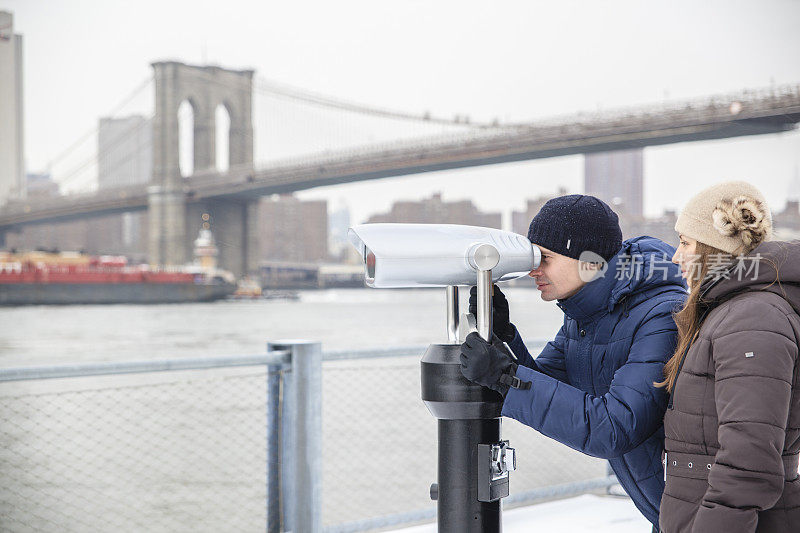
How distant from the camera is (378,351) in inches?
82.4

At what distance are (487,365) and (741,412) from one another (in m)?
0.24

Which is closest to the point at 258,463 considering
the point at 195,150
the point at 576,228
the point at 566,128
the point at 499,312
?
the point at 499,312

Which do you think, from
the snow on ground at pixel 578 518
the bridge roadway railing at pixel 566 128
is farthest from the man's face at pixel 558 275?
the bridge roadway railing at pixel 566 128

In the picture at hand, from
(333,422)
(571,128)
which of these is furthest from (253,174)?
(333,422)

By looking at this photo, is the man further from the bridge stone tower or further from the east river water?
the bridge stone tower

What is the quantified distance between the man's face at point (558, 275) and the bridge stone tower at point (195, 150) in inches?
926

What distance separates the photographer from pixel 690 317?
858 mm

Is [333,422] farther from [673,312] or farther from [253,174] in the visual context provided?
[253,174]

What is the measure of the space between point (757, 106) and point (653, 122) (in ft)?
7.73

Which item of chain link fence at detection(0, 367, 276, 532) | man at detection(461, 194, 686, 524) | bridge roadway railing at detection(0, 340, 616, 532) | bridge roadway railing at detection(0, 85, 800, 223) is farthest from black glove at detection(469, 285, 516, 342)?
bridge roadway railing at detection(0, 85, 800, 223)

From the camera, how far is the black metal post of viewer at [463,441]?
886 millimetres

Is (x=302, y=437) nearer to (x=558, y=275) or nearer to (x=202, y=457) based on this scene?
(x=558, y=275)

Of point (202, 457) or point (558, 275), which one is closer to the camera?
point (558, 275)

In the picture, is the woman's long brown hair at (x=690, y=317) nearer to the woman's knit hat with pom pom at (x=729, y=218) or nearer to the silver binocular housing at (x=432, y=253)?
the woman's knit hat with pom pom at (x=729, y=218)
